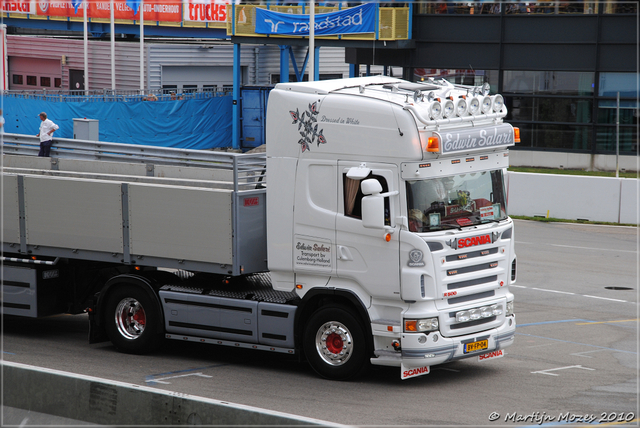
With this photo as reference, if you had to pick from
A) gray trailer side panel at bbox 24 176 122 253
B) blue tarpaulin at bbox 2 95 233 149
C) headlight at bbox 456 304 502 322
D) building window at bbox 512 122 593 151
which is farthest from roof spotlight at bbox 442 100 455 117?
blue tarpaulin at bbox 2 95 233 149

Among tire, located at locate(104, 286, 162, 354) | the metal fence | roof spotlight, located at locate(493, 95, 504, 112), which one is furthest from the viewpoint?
the metal fence

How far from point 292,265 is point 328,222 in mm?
782

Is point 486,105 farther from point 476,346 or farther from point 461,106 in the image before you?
point 476,346

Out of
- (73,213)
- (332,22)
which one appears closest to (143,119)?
(332,22)

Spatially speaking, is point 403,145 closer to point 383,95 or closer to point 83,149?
point 383,95

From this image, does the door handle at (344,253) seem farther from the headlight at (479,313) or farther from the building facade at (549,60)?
the building facade at (549,60)

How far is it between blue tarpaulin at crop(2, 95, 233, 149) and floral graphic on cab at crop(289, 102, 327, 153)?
25.1 m

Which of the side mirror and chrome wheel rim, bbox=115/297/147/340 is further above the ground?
the side mirror

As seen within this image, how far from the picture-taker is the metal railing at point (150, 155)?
436 inches

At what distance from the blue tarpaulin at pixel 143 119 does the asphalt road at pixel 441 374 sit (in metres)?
21.8

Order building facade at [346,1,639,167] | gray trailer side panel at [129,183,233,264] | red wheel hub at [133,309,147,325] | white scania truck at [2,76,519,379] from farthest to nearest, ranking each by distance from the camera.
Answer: building facade at [346,1,639,167] < red wheel hub at [133,309,147,325] < gray trailer side panel at [129,183,233,264] < white scania truck at [2,76,519,379]

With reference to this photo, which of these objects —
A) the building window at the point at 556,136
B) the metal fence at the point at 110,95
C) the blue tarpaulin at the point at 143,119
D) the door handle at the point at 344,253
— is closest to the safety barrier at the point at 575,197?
the building window at the point at 556,136

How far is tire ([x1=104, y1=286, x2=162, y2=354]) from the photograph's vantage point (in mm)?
11516

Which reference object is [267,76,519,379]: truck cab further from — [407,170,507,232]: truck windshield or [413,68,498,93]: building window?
[413,68,498,93]: building window
